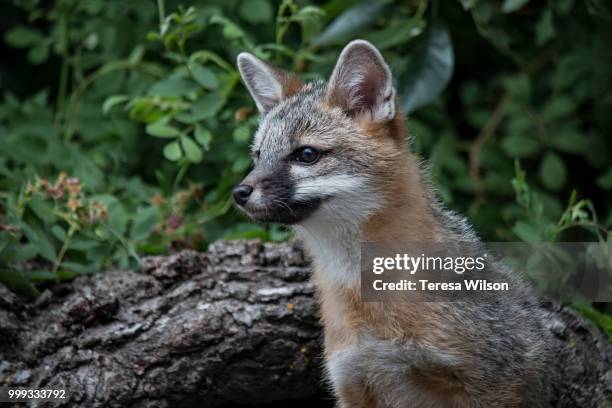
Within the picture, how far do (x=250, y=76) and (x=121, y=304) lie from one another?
52.0 inches

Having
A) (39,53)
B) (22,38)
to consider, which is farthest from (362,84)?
(22,38)

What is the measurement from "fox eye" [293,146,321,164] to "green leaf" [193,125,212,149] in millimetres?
1370

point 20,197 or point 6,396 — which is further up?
point 20,197

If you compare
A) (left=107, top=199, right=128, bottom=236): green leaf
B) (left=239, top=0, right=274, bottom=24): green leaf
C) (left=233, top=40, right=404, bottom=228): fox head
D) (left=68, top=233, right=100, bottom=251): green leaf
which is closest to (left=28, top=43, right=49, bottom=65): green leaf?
(left=239, top=0, right=274, bottom=24): green leaf

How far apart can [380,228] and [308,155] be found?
448 millimetres

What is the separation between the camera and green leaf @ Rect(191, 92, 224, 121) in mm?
5199

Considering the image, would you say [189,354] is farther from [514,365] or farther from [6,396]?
[514,365]

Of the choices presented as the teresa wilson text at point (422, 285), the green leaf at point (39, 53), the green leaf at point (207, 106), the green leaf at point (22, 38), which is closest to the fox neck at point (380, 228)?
the teresa wilson text at point (422, 285)

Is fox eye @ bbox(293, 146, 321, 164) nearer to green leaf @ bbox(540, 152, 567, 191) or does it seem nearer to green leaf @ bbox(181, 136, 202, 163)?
green leaf @ bbox(181, 136, 202, 163)

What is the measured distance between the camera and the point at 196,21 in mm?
5766

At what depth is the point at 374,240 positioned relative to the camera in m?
3.88

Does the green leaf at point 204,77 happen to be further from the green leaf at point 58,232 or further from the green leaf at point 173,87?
the green leaf at point 58,232

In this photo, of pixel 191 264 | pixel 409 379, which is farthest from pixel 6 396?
pixel 409 379

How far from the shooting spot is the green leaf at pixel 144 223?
16.4 ft
